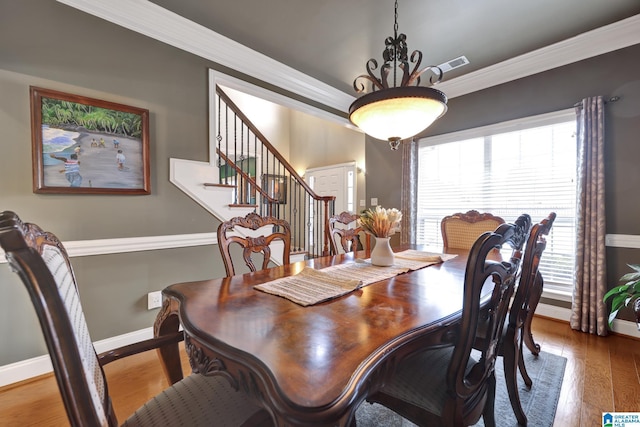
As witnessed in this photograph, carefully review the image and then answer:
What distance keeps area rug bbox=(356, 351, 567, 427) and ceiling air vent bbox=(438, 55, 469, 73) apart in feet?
9.50

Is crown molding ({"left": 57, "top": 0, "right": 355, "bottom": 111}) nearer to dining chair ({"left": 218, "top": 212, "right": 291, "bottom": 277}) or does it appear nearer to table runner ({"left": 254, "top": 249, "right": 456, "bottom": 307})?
dining chair ({"left": 218, "top": 212, "right": 291, "bottom": 277})

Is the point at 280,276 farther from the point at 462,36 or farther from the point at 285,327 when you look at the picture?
the point at 462,36

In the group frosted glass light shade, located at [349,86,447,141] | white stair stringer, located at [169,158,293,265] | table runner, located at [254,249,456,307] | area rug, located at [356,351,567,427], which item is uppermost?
frosted glass light shade, located at [349,86,447,141]

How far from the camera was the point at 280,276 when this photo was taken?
143cm

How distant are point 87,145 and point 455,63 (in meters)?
3.52

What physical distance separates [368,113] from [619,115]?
8.72 ft

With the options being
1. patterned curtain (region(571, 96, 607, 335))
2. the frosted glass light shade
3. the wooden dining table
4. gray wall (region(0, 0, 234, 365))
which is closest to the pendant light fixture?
the frosted glass light shade

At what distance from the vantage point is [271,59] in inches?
118

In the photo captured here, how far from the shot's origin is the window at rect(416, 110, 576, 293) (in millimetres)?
2887

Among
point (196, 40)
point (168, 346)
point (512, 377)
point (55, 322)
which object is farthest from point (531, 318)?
point (196, 40)

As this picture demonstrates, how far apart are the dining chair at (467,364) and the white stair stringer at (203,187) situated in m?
2.14

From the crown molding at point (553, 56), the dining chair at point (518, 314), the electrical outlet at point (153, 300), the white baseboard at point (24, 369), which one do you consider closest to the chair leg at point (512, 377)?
the dining chair at point (518, 314)

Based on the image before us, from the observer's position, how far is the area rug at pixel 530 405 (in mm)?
1491

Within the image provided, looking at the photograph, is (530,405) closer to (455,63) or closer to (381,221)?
(381,221)
